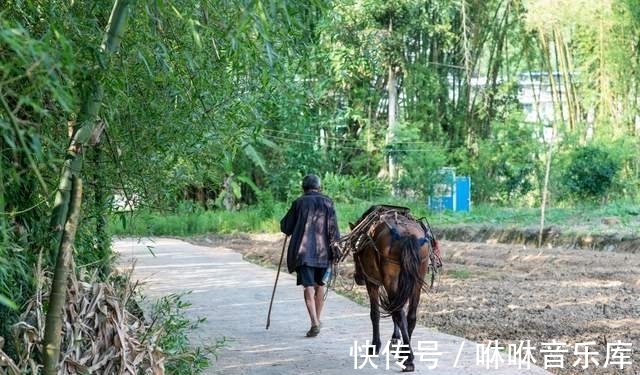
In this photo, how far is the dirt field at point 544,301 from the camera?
8.62m

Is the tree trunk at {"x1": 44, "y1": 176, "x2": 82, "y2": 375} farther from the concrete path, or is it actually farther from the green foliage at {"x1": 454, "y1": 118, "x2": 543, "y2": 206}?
the green foliage at {"x1": 454, "y1": 118, "x2": 543, "y2": 206}

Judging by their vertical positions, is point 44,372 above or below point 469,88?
below

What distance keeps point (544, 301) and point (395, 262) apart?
435 centimetres

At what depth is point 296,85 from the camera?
8312 millimetres

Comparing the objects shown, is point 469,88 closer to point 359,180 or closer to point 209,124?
point 359,180

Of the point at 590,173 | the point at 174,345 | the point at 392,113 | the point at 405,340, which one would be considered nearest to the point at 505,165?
the point at 392,113

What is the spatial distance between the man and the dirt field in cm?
146

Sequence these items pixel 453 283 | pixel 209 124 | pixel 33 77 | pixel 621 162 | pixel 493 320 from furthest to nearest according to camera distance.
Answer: pixel 621 162
pixel 453 283
pixel 493 320
pixel 209 124
pixel 33 77

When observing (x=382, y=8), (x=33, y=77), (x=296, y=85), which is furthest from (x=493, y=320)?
(x=382, y=8)

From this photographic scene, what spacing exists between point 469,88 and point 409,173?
18.7 feet

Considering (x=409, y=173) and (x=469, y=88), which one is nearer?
(x=409, y=173)

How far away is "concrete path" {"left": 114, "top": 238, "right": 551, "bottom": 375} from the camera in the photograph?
313 inches

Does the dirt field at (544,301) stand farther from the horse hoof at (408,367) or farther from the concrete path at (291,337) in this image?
the horse hoof at (408,367)

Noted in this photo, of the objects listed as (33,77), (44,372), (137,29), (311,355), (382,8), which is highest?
(382,8)
